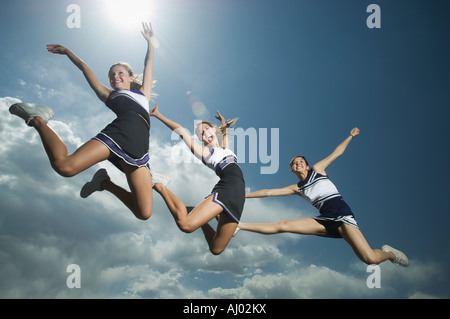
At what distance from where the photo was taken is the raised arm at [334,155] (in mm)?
6039

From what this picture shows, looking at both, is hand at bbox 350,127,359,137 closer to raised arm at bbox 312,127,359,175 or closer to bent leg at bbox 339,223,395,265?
raised arm at bbox 312,127,359,175

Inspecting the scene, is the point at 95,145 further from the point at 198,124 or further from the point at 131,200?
the point at 198,124

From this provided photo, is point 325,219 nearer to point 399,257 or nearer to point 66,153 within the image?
point 399,257

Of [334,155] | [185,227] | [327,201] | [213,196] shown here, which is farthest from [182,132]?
[334,155]

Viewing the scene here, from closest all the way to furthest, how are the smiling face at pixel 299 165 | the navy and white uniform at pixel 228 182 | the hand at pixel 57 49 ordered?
the navy and white uniform at pixel 228 182, the hand at pixel 57 49, the smiling face at pixel 299 165

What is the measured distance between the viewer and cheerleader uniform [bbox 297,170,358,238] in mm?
5293

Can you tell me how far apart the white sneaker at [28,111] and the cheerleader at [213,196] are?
1720 millimetres

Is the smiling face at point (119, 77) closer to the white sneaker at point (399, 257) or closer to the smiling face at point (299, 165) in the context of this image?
the smiling face at point (299, 165)

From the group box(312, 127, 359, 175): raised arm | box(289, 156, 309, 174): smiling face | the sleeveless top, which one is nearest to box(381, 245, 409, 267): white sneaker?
box(312, 127, 359, 175): raised arm

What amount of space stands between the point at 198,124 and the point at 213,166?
101 cm

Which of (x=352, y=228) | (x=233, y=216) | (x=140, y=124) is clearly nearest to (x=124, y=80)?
(x=140, y=124)

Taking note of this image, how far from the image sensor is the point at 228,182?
384cm

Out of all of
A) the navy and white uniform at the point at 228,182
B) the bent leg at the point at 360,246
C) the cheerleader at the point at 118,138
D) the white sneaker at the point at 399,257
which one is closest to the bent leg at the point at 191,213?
the navy and white uniform at the point at 228,182

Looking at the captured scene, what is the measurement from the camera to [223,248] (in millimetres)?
3994
